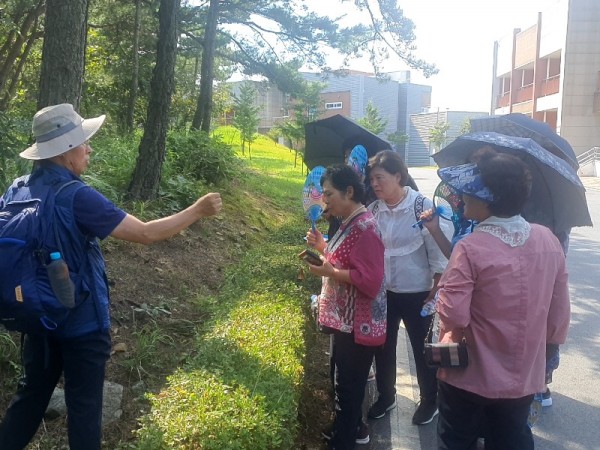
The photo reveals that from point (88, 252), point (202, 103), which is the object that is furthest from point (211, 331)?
point (202, 103)

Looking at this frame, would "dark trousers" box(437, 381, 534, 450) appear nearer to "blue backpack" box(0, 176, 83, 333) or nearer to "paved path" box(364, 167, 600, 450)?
"paved path" box(364, 167, 600, 450)

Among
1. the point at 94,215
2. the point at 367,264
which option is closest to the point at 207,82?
the point at 367,264

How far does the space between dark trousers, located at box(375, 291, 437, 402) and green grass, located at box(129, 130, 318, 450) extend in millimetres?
597

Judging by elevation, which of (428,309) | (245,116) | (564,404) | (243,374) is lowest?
(564,404)

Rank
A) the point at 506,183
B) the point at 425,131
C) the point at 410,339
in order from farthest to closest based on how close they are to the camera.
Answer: the point at 425,131 → the point at 410,339 → the point at 506,183

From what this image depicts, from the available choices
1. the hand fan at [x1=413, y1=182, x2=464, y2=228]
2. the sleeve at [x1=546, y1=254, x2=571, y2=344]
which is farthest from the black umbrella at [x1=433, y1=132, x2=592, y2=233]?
the sleeve at [x1=546, y1=254, x2=571, y2=344]

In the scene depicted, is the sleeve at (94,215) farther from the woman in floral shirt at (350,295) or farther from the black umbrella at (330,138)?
the black umbrella at (330,138)

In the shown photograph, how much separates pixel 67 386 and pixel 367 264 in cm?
161

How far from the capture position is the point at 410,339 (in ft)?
13.4

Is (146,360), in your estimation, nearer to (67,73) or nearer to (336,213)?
(336,213)

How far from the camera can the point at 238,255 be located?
25.7ft

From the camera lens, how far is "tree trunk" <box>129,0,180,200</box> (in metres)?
7.67

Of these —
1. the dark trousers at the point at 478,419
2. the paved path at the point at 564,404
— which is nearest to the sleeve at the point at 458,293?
the dark trousers at the point at 478,419

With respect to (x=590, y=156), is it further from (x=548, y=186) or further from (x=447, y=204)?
(x=447, y=204)
